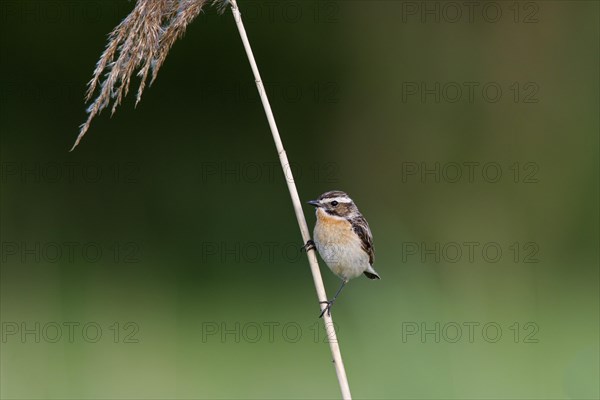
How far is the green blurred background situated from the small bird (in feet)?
2.11

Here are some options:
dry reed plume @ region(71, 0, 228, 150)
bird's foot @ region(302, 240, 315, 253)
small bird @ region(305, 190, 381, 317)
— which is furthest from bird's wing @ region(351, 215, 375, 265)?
dry reed plume @ region(71, 0, 228, 150)

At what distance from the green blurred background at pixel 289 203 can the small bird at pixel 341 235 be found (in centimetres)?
64

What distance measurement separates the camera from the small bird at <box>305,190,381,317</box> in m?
3.88

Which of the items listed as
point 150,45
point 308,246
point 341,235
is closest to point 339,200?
point 341,235

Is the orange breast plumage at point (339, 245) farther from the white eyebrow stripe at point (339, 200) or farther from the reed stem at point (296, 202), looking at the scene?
the reed stem at point (296, 202)

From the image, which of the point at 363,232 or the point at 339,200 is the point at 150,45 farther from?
the point at 363,232

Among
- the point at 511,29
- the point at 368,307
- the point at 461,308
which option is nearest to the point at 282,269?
the point at 368,307

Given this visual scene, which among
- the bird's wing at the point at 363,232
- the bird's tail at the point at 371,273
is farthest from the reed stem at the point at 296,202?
the bird's tail at the point at 371,273

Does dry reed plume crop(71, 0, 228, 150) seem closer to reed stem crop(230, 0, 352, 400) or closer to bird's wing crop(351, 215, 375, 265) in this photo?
reed stem crop(230, 0, 352, 400)

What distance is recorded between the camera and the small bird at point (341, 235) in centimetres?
388

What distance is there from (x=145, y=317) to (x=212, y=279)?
0.59 metres

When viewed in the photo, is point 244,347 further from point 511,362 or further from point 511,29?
point 511,29

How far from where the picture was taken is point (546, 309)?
202 inches

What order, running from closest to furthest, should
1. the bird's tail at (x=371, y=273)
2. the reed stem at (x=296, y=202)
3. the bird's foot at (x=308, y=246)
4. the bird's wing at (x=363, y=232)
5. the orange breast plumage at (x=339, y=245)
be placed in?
the reed stem at (x=296, y=202), the bird's foot at (x=308, y=246), the orange breast plumage at (x=339, y=245), the bird's wing at (x=363, y=232), the bird's tail at (x=371, y=273)
